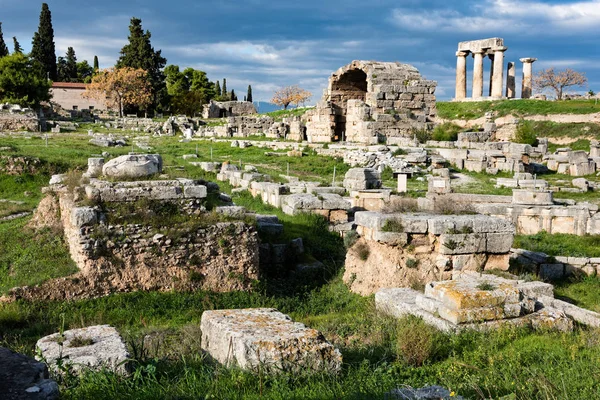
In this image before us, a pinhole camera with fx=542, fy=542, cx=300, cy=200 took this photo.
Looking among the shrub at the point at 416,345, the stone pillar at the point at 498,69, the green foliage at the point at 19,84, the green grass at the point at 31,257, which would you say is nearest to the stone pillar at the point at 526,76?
the stone pillar at the point at 498,69

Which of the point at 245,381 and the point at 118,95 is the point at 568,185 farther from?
the point at 118,95

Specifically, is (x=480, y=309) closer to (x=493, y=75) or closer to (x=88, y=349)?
(x=88, y=349)

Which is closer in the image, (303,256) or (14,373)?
(14,373)

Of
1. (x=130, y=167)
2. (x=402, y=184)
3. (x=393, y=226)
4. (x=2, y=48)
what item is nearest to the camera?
(x=393, y=226)

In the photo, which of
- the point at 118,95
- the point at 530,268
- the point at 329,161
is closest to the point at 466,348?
the point at 530,268

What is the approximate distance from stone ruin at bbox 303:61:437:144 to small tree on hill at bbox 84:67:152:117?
1251 inches

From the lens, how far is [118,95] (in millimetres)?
58344

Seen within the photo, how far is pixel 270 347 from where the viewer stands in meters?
4.78

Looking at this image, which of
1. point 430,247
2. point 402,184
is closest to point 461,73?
point 402,184

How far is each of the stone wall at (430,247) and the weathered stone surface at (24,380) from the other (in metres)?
6.56

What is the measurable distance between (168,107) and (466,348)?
66031 millimetres

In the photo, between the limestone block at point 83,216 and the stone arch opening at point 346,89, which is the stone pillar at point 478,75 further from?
the limestone block at point 83,216

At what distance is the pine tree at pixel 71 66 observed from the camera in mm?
86250

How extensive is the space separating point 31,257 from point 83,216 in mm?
1630
